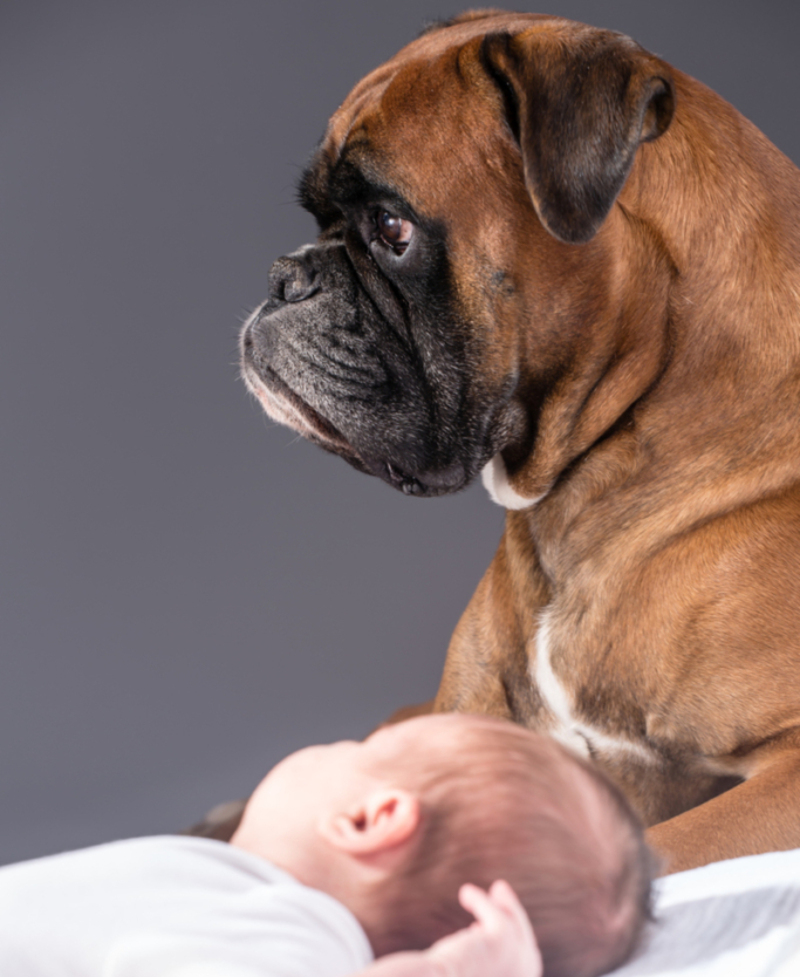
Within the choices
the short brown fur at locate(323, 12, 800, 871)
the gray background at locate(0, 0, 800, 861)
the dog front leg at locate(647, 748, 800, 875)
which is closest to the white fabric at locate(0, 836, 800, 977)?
the dog front leg at locate(647, 748, 800, 875)

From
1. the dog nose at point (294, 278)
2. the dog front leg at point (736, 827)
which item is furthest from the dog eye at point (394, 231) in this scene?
the dog front leg at point (736, 827)

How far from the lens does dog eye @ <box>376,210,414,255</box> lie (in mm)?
1416

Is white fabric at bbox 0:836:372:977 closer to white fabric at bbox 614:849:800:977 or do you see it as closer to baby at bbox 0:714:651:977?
baby at bbox 0:714:651:977

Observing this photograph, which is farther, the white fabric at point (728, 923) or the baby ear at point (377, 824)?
the white fabric at point (728, 923)

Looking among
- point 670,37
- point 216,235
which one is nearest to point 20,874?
point 216,235

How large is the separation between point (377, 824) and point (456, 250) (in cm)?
78

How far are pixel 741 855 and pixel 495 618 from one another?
58 centimetres

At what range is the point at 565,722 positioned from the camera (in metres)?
1.53

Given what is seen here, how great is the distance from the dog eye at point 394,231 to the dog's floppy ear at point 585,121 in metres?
0.20

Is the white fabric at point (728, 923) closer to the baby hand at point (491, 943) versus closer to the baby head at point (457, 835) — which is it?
the baby head at point (457, 835)

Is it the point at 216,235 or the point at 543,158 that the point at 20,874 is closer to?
the point at 543,158

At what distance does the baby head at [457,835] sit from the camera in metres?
0.88

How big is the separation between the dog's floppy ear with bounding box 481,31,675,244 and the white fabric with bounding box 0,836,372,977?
0.82 metres

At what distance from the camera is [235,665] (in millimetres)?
2492
